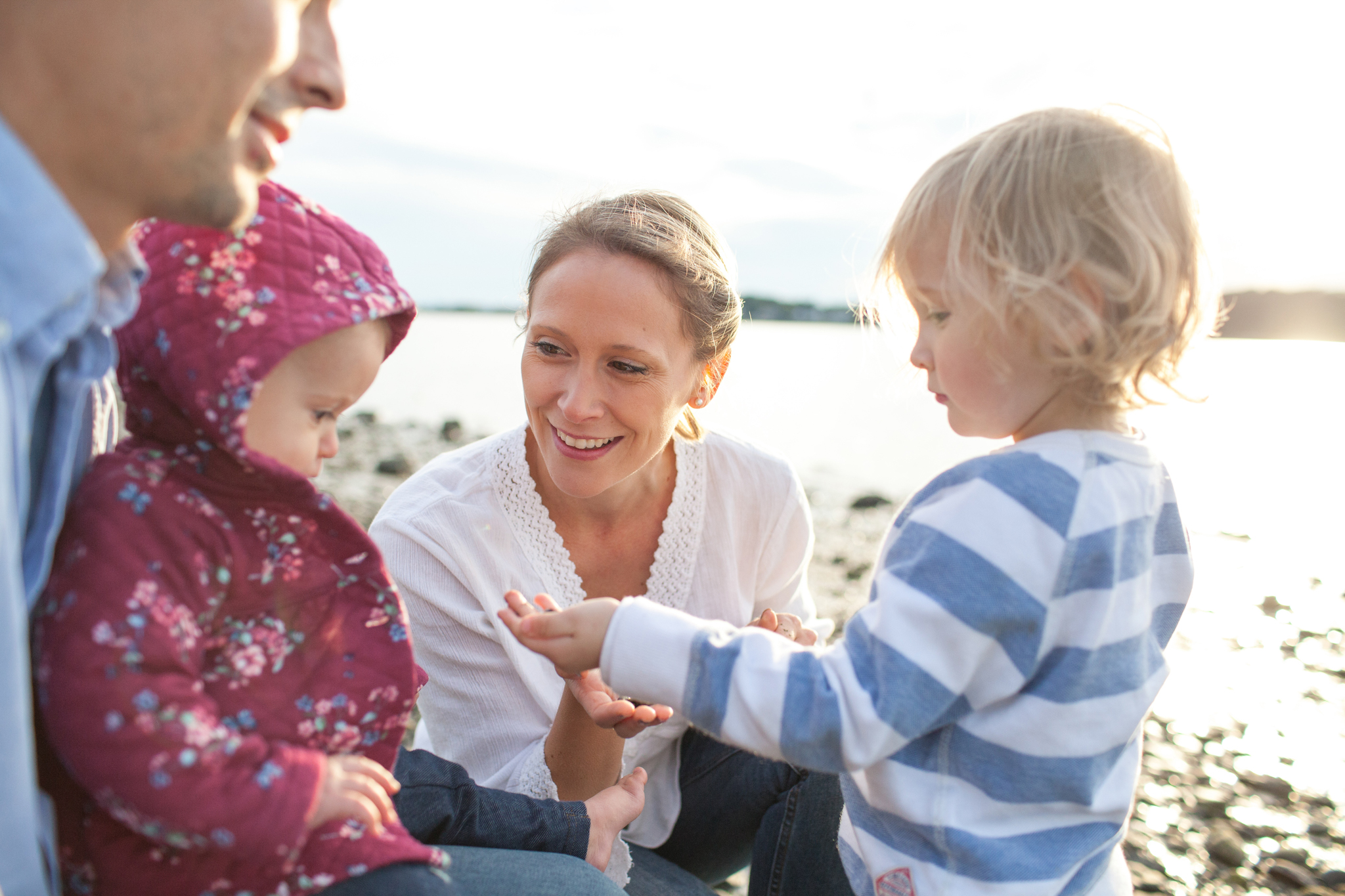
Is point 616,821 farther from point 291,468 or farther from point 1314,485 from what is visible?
point 1314,485

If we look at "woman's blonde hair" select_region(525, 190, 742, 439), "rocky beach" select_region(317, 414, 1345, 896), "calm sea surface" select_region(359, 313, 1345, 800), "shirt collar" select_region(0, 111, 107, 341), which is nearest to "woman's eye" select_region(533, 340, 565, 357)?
"woman's blonde hair" select_region(525, 190, 742, 439)

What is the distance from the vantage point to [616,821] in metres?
2.19

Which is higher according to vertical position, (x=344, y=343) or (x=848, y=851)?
(x=344, y=343)

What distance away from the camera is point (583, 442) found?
8.20ft

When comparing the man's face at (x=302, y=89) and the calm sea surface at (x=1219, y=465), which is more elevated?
the man's face at (x=302, y=89)

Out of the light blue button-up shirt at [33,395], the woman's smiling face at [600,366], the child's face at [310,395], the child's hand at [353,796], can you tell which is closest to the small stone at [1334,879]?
the woman's smiling face at [600,366]

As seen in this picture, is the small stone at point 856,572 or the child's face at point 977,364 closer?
the child's face at point 977,364

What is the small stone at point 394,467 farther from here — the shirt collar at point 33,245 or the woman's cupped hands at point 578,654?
the shirt collar at point 33,245

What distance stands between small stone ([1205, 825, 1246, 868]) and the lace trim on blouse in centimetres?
209

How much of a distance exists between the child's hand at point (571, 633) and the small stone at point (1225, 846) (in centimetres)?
271

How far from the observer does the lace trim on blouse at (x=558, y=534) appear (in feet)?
8.55

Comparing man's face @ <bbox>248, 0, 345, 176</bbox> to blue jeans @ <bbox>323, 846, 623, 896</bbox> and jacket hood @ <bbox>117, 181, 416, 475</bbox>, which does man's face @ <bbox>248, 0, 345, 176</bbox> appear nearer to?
jacket hood @ <bbox>117, 181, 416, 475</bbox>

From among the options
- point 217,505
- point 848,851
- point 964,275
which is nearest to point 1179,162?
point 964,275

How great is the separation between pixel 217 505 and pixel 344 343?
0.33 meters
